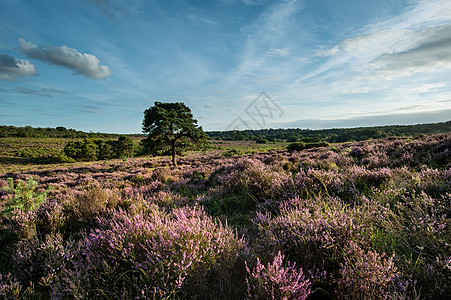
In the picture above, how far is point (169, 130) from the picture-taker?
23125mm

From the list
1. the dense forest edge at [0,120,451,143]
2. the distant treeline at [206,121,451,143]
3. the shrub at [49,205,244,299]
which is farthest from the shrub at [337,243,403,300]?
the distant treeline at [206,121,451,143]

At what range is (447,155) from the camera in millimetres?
5738

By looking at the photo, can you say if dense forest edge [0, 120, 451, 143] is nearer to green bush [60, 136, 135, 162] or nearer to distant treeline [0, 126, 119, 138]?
distant treeline [0, 126, 119, 138]

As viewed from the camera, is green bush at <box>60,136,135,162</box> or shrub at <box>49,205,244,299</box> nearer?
shrub at <box>49,205,244,299</box>

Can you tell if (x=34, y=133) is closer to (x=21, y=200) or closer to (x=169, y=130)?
(x=169, y=130)

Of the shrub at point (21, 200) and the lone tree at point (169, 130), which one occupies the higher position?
the lone tree at point (169, 130)

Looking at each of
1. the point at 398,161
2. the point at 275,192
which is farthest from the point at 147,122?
the point at 398,161

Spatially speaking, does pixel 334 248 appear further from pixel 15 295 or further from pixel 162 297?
pixel 15 295

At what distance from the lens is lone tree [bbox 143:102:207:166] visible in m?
22.3

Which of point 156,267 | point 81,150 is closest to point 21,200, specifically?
point 156,267

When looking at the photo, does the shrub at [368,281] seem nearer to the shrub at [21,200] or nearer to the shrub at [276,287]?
the shrub at [276,287]

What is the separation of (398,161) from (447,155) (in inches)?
47.3

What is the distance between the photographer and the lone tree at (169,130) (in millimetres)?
22344

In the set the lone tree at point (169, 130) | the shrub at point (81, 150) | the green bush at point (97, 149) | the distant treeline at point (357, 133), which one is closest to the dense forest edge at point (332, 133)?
the distant treeline at point (357, 133)
